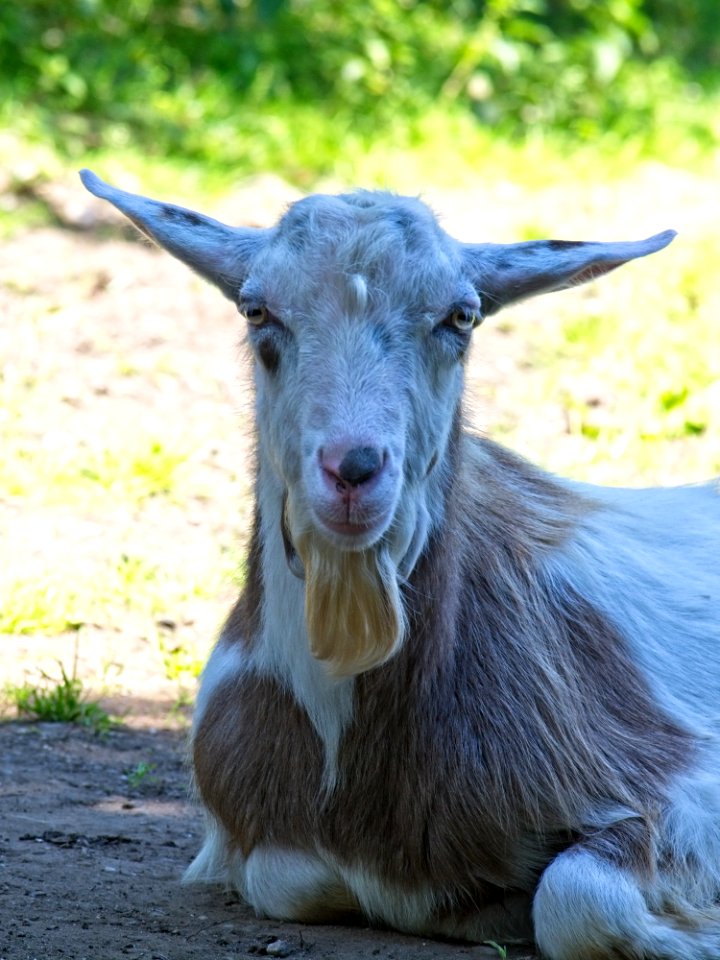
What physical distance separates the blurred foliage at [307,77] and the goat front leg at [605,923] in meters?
7.42

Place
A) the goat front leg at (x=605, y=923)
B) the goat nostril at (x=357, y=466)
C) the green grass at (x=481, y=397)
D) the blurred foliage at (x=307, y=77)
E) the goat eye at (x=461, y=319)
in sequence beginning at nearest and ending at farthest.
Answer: the goat nostril at (x=357, y=466) < the goat front leg at (x=605, y=923) < the goat eye at (x=461, y=319) < the green grass at (x=481, y=397) < the blurred foliage at (x=307, y=77)

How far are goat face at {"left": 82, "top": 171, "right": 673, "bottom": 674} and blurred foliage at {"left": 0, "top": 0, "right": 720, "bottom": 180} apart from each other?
22.1 feet

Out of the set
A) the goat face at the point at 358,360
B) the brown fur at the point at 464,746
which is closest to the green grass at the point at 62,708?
the brown fur at the point at 464,746

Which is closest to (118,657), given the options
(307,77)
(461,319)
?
(461,319)

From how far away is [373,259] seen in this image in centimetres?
350

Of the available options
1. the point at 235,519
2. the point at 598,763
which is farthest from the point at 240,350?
the point at 235,519

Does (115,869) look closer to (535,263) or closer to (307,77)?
(535,263)

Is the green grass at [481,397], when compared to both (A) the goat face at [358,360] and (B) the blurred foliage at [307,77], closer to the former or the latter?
(B) the blurred foliage at [307,77]

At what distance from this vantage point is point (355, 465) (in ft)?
10.5

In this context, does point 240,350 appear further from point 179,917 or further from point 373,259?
point 179,917

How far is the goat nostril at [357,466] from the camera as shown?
3213mm

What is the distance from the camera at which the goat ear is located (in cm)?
380

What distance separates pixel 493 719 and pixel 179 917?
2.84 feet

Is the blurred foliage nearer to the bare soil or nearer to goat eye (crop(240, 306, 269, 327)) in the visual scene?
the bare soil
